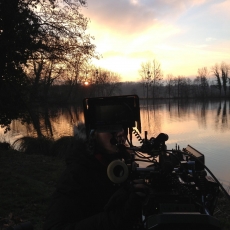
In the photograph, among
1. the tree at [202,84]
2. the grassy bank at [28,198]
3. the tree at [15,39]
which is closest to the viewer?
the grassy bank at [28,198]

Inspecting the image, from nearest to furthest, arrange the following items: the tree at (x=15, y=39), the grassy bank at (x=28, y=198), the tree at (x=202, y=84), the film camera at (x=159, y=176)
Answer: the film camera at (x=159, y=176) → the grassy bank at (x=28, y=198) → the tree at (x=15, y=39) → the tree at (x=202, y=84)

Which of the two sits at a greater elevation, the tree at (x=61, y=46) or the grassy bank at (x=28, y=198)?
the tree at (x=61, y=46)

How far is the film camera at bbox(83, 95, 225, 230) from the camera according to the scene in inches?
45.1

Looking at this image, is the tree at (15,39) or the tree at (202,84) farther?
the tree at (202,84)

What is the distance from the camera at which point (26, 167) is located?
8.16 m

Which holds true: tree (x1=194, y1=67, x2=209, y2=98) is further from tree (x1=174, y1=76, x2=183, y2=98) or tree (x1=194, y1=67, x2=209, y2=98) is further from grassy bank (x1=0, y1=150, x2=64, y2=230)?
grassy bank (x1=0, y1=150, x2=64, y2=230)

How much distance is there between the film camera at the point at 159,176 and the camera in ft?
3.76

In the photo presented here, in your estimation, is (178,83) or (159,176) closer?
(159,176)

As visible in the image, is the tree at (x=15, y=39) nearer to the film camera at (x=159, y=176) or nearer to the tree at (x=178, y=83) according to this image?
the film camera at (x=159, y=176)

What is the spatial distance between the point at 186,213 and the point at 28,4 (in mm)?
11998

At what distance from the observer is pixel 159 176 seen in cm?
144

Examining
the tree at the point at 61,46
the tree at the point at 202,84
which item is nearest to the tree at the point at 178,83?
the tree at the point at 202,84

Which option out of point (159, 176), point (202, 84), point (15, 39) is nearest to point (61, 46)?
point (15, 39)

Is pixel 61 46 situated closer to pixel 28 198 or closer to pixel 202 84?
pixel 28 198
